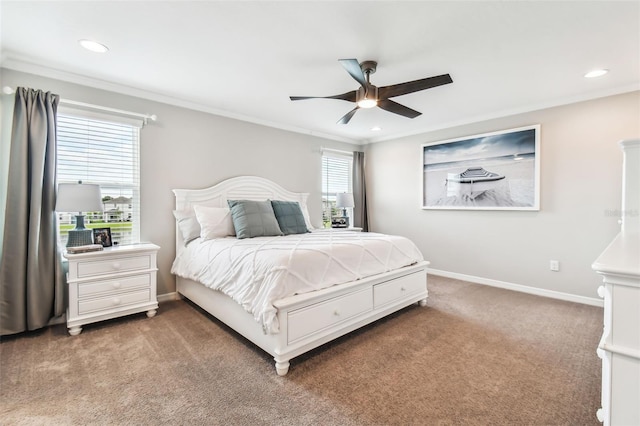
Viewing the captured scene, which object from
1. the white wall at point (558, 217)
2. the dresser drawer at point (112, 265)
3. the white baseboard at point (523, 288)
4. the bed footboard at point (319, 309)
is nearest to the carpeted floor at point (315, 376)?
the bed footboard at point (319, 309)

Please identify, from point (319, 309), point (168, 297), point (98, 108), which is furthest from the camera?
point (168, 297)

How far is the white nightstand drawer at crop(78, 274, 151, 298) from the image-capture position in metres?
2.61

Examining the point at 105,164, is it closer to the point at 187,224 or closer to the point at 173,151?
the point at 173,151

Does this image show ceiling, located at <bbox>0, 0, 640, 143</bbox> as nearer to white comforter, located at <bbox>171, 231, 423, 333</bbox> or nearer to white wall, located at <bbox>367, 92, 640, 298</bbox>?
white wall, located at <bbox>367, 92, 640, 298</bbox>

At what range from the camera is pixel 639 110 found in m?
3.02

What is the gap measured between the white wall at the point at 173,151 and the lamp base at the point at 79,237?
0.57 m

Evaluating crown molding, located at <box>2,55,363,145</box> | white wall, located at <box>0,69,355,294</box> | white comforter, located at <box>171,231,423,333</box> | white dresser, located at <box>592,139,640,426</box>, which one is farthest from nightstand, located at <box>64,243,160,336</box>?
white dresser, located at <box>592,139,640,426</box>

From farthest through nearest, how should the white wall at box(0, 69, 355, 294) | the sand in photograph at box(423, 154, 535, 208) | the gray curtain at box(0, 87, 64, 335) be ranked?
the sand in photograph at box(423, 154, 535, 208) < the white wall at box(0, 69, 355, 294) < the gray curtain at box(0, 87, 64, 335)

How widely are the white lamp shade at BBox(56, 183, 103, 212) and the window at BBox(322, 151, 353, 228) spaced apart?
131 inches

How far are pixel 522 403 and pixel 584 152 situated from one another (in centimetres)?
304

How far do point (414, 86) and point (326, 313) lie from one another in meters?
1.95

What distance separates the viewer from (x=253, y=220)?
10.8 ft

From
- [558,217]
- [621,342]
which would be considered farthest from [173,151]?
[558,217]

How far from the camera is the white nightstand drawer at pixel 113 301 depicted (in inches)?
102
